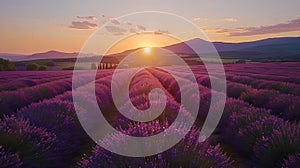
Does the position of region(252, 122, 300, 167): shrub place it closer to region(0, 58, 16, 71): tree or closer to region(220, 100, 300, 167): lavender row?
region(220, 100, 300, 167): lavender row

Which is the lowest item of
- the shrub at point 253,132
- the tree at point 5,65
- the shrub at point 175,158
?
the tree at point 5,65

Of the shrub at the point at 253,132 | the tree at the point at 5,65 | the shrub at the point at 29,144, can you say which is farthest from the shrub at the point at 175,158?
the tree at the point at 5,65

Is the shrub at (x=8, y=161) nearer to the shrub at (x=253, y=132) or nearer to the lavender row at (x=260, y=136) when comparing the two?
the lavender row at (x=260, y=136)

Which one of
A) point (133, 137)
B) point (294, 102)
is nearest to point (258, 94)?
point (294, 102)

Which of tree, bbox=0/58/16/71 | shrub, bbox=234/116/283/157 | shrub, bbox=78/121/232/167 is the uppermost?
shrub, bbox=78/121/232/167

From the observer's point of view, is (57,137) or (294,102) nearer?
(57,137)

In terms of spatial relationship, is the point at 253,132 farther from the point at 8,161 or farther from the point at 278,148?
the point at 8,161

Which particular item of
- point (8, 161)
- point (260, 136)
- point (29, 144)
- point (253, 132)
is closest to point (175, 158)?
point (8, 161)

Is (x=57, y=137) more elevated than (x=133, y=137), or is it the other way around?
(x=133, y=137)

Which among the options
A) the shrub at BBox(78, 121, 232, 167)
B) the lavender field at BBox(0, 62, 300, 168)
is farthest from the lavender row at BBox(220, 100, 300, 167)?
the shrub at BBox(78, 121, 232, 167)

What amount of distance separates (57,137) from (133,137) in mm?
2394

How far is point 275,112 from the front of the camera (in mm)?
9523

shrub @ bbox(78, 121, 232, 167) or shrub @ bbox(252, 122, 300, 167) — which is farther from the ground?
shrub @ bbox(78, 121, 232, 167)

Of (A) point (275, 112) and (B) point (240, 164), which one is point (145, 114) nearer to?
(B) point (240, 164)
